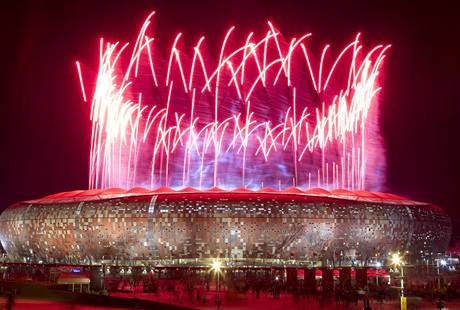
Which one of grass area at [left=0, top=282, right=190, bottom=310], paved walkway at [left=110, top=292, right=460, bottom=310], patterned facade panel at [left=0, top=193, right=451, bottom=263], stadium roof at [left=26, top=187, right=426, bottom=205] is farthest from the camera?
stadium roof at [left=26, top=187, right=426, bottom=205]

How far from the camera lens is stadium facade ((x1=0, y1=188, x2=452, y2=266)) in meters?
46.1

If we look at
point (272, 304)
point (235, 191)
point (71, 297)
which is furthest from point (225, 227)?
point (71, 297)

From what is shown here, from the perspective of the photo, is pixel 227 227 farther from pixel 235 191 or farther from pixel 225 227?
pixel 235 191

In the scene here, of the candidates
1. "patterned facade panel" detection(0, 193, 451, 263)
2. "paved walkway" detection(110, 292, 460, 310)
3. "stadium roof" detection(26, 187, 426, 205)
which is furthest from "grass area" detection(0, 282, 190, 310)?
"stadium roof" detection(26, 187, 426, 205)

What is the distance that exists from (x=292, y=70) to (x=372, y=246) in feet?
53.3

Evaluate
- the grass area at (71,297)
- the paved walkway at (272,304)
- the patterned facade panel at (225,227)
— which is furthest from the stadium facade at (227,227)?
the grass area at (71,297)

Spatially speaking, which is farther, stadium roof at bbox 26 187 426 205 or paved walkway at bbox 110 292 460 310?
stadium roof at bbox 26 187 426 205

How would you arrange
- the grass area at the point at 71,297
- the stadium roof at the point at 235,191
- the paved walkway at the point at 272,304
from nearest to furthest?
1. the grass area at the point at 71,297
2. the paved walkway at the point at 272,304
3. the stadium roof at the point at 235,191

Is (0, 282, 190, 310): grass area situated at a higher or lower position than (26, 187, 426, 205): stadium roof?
lower

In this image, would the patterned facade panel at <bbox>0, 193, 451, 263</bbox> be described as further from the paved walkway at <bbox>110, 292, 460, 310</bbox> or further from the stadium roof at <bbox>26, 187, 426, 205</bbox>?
the paved walkway at <bbox>110, 292, 460, 310</bbox>

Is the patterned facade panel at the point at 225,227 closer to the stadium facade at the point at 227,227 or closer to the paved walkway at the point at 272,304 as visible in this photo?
the stadium facade at the point at 227,227

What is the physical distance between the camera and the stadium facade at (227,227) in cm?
4606

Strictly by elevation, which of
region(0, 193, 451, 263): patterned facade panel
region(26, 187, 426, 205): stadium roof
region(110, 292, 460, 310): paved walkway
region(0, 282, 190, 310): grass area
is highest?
region(26, 187, 426, 205): stadium roof

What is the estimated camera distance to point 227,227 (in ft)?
151
